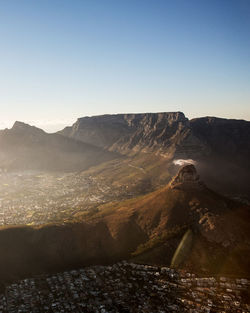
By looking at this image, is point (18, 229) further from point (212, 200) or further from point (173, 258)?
point (212, 200)

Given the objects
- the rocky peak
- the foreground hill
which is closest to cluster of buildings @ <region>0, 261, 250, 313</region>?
the foreground hill

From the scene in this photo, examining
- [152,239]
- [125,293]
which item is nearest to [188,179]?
[152,239]

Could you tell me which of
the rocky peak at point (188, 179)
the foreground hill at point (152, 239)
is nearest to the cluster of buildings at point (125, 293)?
the foreground hill at point (152, 239)

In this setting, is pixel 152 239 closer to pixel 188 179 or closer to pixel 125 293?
pixel 125 293

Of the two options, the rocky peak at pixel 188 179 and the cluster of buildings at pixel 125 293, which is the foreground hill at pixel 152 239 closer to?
the rocky peak at pixel 188 179

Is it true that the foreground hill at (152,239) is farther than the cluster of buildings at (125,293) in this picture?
Yes

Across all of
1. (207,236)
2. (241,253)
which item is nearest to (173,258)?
(207,236)
